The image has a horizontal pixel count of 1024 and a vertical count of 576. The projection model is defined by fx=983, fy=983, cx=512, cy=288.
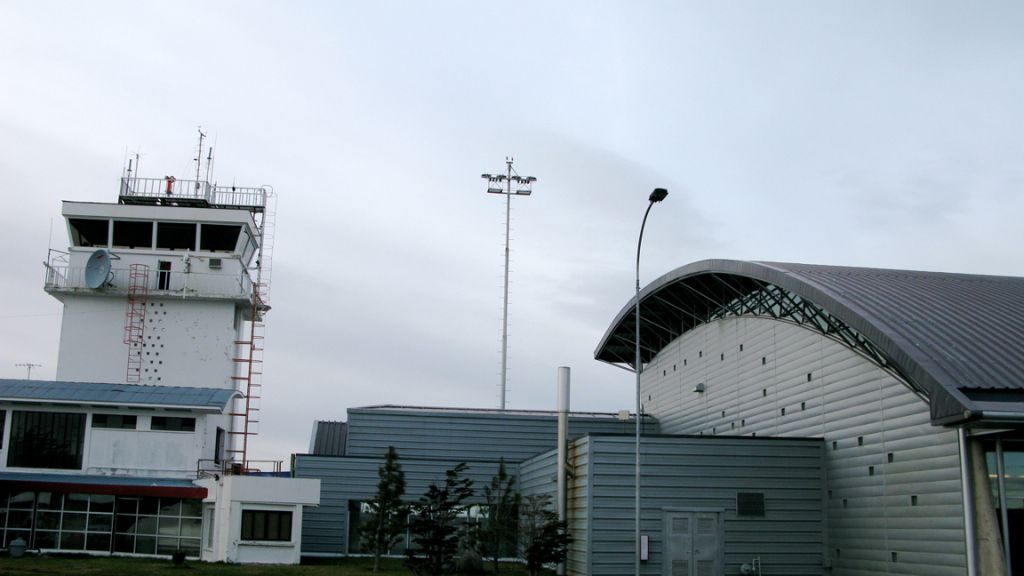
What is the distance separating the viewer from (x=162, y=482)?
35.3 metres

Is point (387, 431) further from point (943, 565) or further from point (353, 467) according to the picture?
point (943, 565)

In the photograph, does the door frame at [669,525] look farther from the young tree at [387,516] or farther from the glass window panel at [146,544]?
the glass window panel at [146,544]

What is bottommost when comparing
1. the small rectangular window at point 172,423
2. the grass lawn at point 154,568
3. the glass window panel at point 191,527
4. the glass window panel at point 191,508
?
the grass lawn at point 154,568

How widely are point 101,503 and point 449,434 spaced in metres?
14.6

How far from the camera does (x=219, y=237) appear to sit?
43.0m

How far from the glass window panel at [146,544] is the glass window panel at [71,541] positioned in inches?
72.0

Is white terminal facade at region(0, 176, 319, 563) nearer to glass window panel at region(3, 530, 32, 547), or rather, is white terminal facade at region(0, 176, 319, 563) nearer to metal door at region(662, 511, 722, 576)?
glass window panel at region(3, 530, 32, 547)

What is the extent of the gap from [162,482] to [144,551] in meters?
2.47

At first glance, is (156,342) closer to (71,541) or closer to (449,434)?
(71,541)

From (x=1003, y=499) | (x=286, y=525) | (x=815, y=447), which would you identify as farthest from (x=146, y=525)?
(x=1003, y=499)

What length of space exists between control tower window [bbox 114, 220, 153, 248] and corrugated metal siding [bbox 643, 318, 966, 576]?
946 inches

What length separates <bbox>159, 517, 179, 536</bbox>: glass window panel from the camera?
35188 millimetres

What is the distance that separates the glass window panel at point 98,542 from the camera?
1366 inches

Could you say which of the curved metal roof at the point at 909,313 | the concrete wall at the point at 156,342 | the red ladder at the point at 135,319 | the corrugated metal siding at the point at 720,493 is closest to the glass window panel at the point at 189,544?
the concrete wall at the point at 156,342
